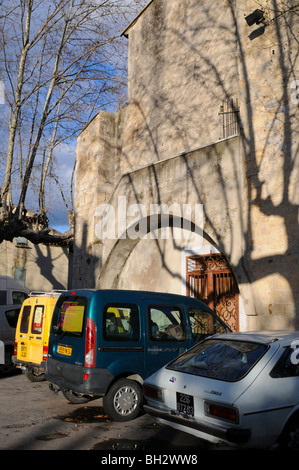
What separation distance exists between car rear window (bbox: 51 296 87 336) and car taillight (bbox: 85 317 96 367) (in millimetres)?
200

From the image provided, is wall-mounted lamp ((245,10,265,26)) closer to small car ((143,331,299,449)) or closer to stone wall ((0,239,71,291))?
small car ((143,331,299,449))

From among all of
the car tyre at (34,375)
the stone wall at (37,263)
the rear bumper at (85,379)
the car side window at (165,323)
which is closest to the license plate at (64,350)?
the rear bumper at (85,379)

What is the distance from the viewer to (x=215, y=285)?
451 inches

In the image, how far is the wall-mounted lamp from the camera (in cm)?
879

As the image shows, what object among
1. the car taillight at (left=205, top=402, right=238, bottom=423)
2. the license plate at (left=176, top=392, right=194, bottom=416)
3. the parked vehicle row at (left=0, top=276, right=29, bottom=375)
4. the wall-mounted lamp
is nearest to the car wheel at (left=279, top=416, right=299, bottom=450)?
the car taillight at (left=205, top=402, right=238, bottom=423)

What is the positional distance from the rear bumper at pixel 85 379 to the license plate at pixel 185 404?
1558mm

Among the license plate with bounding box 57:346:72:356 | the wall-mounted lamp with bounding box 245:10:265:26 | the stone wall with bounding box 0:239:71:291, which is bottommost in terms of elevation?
the license plate with bounding box 57:346:72:356

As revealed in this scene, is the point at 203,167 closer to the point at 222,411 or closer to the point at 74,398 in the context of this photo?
the point at 74,398

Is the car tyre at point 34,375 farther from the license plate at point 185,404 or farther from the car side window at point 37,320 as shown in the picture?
the license plate at point 185,404

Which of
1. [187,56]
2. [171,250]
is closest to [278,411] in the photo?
[171,250]

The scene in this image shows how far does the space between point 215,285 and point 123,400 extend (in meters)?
6.10
